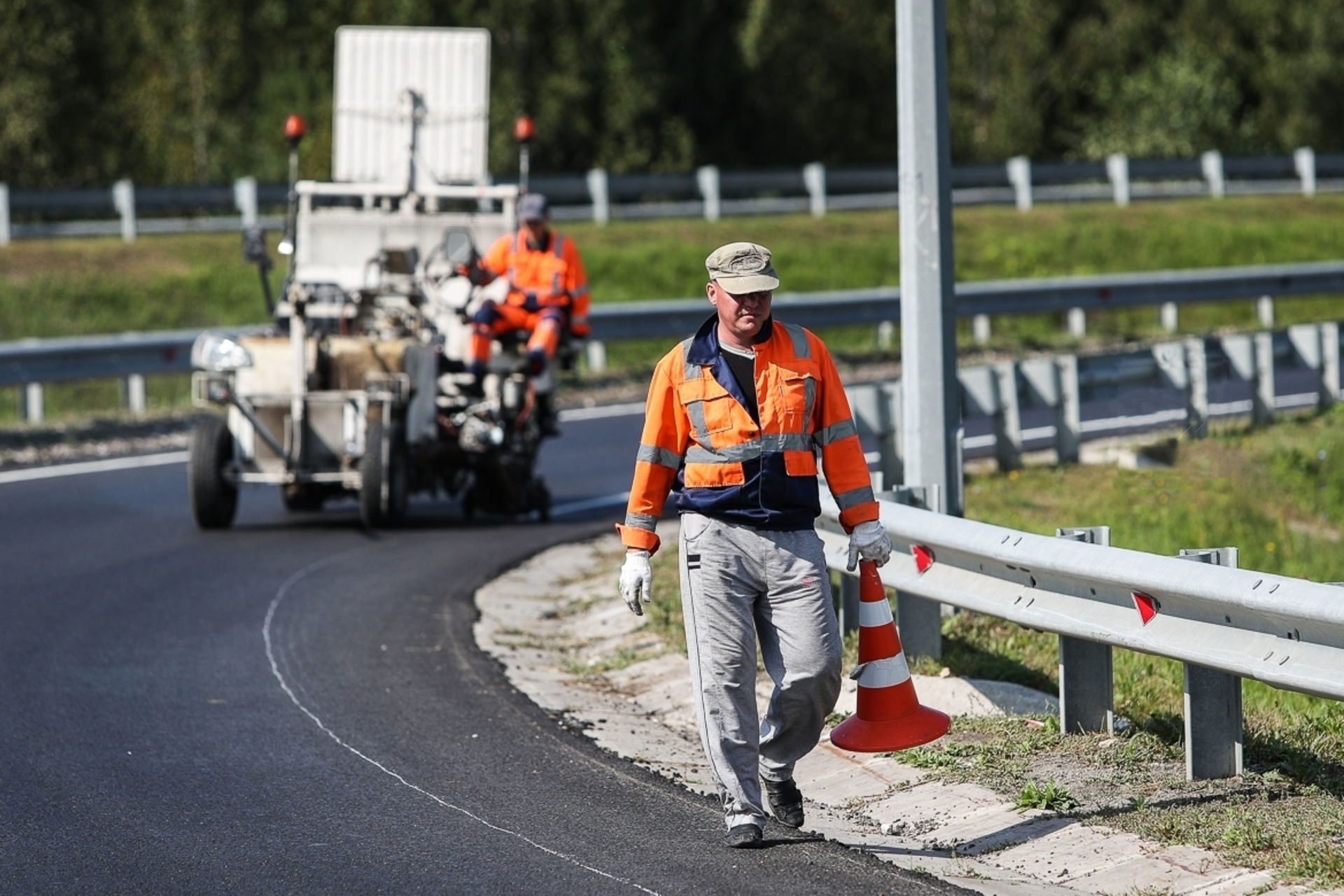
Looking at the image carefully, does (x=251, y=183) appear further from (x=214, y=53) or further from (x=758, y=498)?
(x=758, y=498)

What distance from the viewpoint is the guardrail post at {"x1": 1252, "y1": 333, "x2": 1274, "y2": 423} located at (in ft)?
48.4

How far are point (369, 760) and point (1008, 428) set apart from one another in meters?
7.10

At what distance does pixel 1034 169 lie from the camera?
1277 inches

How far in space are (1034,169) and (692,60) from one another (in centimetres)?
1235

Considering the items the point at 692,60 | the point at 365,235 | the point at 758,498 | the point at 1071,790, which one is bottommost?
the point at 1071,790

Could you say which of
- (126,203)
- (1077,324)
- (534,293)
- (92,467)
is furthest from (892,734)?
(126,203)

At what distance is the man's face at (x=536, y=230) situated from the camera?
42.7 ft

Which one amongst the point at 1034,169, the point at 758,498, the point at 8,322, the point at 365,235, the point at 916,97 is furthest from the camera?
the point at 1034,169

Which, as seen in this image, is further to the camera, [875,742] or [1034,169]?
[1034,169]

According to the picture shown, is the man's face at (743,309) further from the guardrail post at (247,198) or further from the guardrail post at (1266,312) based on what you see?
the guardrail post at (247,198)

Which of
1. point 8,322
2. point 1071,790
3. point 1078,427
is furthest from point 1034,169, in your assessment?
point 1071,790

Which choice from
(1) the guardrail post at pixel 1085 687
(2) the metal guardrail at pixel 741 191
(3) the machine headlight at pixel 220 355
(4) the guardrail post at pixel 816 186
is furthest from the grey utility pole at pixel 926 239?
(4) the guardrail post at pixel 816 186

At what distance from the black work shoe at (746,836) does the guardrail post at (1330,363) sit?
10562mm

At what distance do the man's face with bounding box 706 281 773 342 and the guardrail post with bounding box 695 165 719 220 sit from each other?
24.8m
